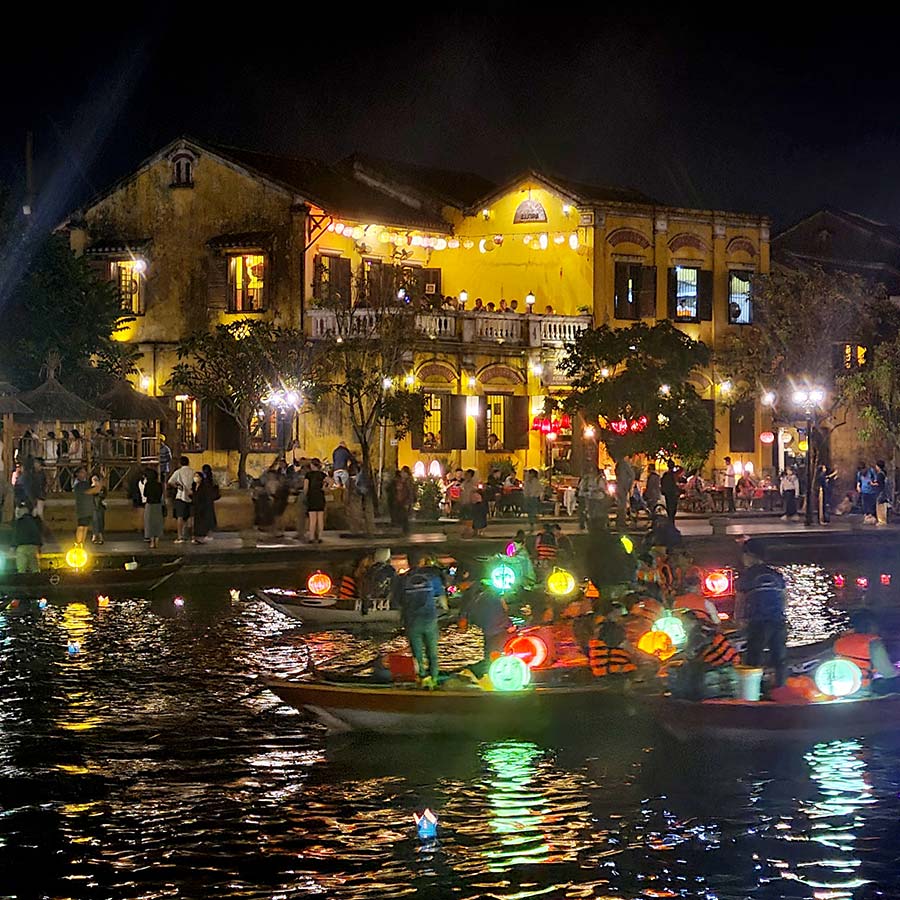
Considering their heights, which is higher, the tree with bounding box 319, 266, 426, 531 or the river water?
the tree with bounding box 319, 266, 426, 531

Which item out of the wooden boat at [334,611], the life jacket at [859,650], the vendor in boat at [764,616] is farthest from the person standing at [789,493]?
the vendor in boat at [764,616]

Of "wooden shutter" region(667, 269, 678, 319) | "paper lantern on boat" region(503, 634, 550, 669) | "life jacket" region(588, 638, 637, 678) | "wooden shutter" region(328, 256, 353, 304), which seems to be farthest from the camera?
"wooden shutter" region(667, 269, 678, 319)

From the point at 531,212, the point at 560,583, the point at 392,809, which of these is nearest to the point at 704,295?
the point at 531,212

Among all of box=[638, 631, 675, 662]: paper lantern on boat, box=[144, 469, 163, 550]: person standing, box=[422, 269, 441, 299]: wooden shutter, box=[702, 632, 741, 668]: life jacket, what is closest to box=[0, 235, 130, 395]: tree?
box=[144, 469, 163, 550]: person standing

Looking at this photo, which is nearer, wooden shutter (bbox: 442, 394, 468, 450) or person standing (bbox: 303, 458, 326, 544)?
person standing (bbox: 303, 458, 326, 544)

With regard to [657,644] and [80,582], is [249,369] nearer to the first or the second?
[80,582]

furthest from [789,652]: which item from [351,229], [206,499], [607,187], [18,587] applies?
[607,187]

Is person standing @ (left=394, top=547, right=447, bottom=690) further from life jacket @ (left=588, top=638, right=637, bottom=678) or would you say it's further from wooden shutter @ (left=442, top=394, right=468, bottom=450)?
wooden shutter @ (left=442, top=394, right=468, bottom=450)

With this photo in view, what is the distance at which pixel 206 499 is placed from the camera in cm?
3600

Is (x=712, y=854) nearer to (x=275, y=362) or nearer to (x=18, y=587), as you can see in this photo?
(x=18, y=587)

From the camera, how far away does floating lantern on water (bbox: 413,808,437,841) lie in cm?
1420

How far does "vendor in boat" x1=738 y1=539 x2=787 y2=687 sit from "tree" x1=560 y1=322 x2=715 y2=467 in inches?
1110

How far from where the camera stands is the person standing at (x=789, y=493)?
157 ft

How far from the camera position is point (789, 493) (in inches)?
1891
